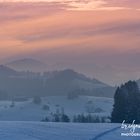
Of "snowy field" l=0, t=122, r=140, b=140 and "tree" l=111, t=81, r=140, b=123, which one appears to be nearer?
"snowy field" l=0, t=122, r=140, b=140

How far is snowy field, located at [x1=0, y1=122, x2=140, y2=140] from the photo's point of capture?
99.0 feet

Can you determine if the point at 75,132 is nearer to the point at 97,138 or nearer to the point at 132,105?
the point at 97,138

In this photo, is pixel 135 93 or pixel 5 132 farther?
pixel 135 93

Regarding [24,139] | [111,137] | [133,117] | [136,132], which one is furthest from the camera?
[133,117]

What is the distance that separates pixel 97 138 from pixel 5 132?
138 inches

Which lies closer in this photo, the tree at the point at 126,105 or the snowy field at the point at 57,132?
the snowy field at the point at 57,132

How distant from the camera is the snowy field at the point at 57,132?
30.2 m

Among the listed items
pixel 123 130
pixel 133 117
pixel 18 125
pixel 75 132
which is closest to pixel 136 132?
A: pixel 123 130

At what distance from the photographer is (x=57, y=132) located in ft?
105

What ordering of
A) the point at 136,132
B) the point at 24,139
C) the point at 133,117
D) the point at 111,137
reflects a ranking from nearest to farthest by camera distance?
1. the point at 24,139
2. the point at 111,137
3. the point at 136,132
4. the point at 133,117

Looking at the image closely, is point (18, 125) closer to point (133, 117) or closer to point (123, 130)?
point (123, 130)

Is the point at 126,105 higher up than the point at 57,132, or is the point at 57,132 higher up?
the point at 126,105

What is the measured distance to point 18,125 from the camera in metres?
34.7

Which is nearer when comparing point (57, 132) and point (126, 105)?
point (57, 132)
